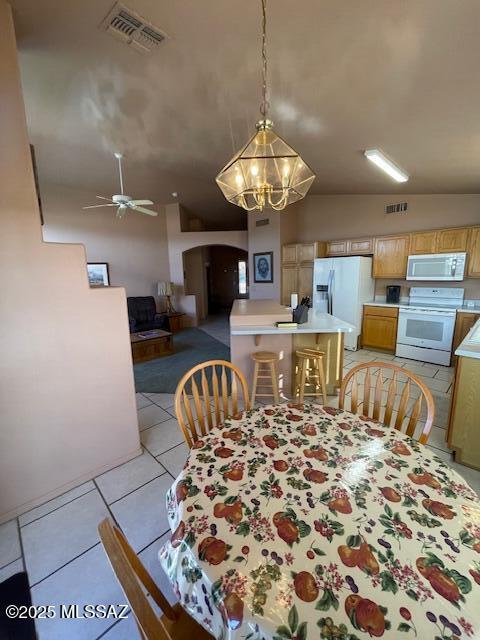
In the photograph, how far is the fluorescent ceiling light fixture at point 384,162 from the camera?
2.93 meters

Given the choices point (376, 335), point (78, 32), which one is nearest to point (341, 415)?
point (78, 32)

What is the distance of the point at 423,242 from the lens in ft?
13.6

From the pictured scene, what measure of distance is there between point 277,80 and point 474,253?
3.59 meters

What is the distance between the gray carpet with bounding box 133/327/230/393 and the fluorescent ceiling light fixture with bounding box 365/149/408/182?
11.5 ft

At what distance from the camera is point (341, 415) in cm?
143

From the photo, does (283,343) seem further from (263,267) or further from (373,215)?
(373,215)

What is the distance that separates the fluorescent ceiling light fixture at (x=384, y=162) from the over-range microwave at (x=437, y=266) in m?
1.28

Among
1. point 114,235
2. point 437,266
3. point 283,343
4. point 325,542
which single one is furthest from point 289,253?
point 325,542

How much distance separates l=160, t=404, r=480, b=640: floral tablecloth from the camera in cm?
60

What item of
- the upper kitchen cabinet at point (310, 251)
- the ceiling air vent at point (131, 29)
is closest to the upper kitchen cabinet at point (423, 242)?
the upper kitchen cabinet at point (310, 251)

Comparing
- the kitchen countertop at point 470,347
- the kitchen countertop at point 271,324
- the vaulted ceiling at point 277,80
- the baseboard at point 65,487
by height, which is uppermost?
the vaulted ceiling at point 277,80

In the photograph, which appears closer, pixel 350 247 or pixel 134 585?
pixel 134 585

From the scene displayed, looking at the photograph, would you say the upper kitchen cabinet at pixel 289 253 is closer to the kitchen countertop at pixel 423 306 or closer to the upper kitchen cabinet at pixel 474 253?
the kitchen countertop at pixel 423 306

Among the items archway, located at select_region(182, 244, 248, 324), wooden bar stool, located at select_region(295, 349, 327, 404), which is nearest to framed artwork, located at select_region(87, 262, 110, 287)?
archway, located at select_region(182, 244, 248, 324)
